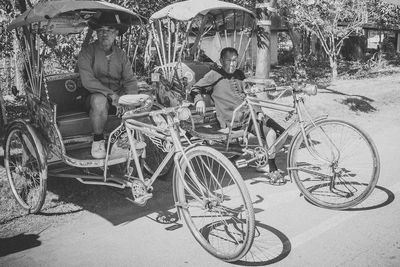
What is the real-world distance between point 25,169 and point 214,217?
94.2 inches

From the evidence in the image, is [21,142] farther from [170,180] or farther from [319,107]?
[319,107]

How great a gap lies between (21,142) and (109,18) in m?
Answer: 1.92

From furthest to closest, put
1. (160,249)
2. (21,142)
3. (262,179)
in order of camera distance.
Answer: (262,179), (21,142), (160,249)

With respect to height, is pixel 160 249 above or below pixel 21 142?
below

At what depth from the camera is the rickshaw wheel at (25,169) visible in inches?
159

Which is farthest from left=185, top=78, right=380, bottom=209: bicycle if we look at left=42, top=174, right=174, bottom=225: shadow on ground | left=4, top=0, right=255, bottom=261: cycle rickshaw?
left=42, top=174, right=174, bottom=225: shadow on ground

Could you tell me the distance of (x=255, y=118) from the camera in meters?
4.60

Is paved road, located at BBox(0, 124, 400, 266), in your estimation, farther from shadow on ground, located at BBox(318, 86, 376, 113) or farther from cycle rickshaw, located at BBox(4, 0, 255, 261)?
shadow on ground, located at BBox(318, 86, 376, 113)

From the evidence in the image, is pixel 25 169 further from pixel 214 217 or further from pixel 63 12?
pixel 214 217

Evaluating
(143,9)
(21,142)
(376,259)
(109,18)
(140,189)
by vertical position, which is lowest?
(376,259)

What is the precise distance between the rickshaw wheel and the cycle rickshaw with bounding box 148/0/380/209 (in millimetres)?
1834

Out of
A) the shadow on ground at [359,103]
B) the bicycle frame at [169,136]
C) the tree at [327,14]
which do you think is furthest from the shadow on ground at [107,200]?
the tree at [327,14]

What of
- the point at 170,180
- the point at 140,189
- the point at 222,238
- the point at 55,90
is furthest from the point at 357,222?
the point at 55,90

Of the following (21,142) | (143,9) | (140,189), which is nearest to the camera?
(140,189)
